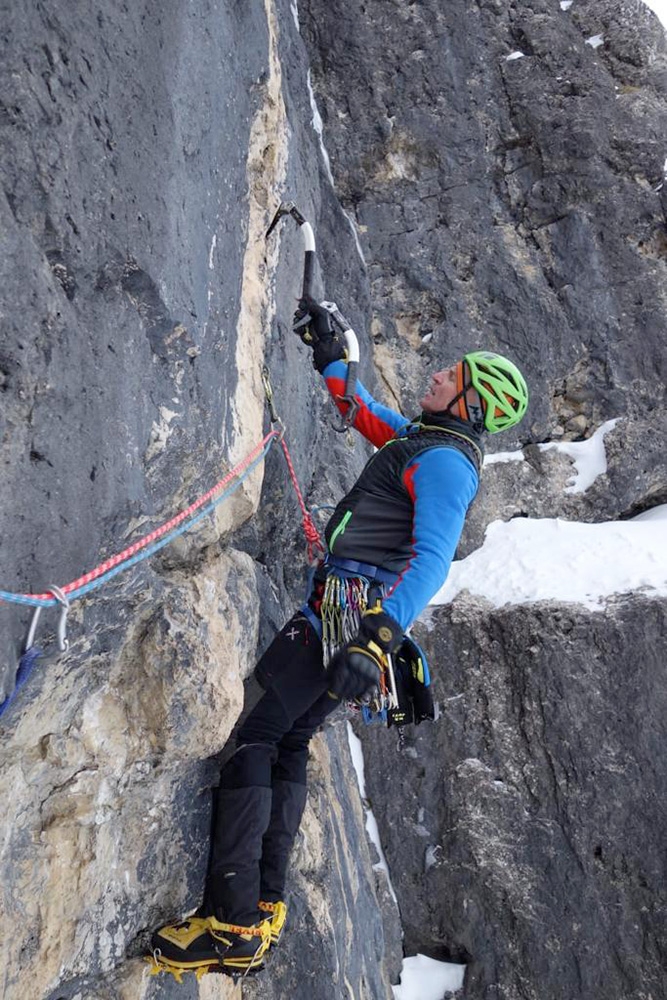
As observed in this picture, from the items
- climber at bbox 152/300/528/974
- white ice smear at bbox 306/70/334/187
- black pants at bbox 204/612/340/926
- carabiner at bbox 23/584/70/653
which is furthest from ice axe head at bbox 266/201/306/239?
white ice smear at bbox 306/70/334/187

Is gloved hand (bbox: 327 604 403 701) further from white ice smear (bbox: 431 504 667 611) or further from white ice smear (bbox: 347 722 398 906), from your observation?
white ice smear (bbox: 431 504 667 611)

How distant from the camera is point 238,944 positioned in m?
2.89

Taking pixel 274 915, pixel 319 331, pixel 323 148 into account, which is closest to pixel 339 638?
pixel 274 915

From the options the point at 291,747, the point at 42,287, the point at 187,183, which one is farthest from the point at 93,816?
the point at 187,183

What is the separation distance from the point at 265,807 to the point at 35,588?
1.57 metres

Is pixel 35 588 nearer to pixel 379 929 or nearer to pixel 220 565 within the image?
pixel 220 565

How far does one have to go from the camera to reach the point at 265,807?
3.23 meters

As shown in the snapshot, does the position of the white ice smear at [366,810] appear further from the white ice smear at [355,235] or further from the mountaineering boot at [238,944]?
the white ice smear at [355,235]

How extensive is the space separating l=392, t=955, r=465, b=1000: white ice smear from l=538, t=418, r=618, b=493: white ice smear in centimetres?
430

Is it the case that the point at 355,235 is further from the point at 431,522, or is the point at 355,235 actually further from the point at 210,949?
the point at 210,949

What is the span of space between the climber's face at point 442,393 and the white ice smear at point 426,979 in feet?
15.3

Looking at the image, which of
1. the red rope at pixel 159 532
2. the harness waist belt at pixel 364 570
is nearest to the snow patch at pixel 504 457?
the red rope at pixel 159 532

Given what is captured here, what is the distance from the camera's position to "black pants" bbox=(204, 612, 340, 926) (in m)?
3.06

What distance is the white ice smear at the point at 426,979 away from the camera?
5887mm
